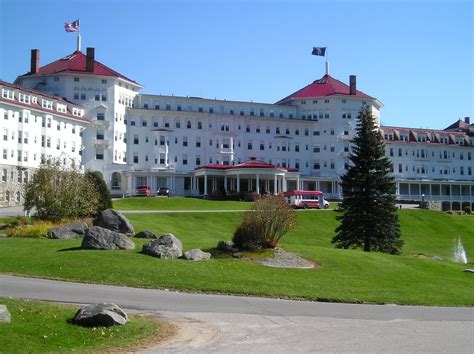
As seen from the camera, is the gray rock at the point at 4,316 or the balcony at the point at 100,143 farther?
the balcony at the point at 100,143

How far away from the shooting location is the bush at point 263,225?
85.9 ft

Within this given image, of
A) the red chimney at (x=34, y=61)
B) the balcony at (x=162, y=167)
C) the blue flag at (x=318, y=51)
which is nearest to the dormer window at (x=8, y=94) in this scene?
the red chimney at (x=34, y=61)

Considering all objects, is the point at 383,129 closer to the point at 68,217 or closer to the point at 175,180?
the point at 175,180

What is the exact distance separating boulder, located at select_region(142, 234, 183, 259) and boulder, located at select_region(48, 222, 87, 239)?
7.58m

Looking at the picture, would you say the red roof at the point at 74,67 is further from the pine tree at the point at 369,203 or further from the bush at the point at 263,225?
the bush at the point at 263,225

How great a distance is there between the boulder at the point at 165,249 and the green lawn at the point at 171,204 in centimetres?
3884

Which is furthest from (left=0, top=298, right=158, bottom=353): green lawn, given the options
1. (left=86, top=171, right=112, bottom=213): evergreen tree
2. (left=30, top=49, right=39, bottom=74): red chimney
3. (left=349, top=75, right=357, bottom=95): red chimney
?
→ (left=349, top=75, right=357, bottom=95): red chimney

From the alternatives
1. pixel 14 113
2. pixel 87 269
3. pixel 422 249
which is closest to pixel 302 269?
pixel 87 269

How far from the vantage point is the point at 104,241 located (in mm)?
24859

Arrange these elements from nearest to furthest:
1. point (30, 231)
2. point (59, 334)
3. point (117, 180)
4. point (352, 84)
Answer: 1. point (59, 334)
2. point (30, 231)
3. point (117, 180)
4. point (352, 84)

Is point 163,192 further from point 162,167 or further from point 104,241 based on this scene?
point 104,241

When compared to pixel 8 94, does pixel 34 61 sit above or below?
above

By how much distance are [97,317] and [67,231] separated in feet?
60.9

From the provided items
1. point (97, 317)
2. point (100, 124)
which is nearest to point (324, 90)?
point (100, 124)
